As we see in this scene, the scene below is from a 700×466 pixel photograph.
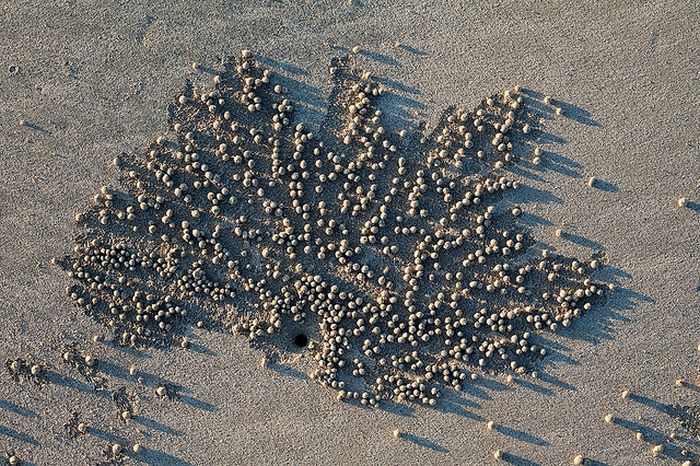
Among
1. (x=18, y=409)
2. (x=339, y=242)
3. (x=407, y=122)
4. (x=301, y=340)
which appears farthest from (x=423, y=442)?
(x=18, y=409)

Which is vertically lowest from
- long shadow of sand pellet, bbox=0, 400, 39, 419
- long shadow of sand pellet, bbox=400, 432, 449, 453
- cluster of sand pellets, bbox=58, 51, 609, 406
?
long shadow of sand pellet, bbox=400, 432, 449, 453

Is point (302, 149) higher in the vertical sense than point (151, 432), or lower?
higher

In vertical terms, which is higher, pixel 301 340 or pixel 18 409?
pixel 301 340

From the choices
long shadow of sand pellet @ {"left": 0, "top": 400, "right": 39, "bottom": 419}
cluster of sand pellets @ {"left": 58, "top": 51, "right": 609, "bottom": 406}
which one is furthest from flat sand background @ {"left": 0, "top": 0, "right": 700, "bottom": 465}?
cluster of sand pellets @ {"left": 58, "top": 51, "right": 609, "bottom": 406}

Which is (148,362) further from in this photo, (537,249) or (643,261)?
(643,261)

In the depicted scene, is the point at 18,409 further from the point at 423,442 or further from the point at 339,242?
the point at 423,442

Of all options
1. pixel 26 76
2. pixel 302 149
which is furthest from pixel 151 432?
pixel 26 76

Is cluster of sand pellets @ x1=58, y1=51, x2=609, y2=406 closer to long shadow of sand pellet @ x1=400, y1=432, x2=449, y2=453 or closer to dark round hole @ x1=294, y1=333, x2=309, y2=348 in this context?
dark round hole @ x1=294, y1=333, x2=309, y2=348
